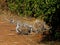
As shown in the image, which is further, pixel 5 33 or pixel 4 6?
pixel 4 6

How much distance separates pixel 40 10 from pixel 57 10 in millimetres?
513

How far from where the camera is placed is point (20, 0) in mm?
8320

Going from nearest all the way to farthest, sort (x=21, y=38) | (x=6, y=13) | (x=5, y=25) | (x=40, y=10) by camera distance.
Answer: (x=40, y=10), (x=21, y=38), (x=5, y=25), (x=6, y=13)

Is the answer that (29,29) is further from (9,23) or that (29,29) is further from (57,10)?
(57,10)

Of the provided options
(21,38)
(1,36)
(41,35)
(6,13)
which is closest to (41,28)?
(41,35)

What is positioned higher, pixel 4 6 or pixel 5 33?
pixel 4 6

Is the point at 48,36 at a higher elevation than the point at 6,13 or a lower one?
lower

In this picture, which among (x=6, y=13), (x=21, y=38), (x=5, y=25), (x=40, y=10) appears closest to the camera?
(x=40, y=10)

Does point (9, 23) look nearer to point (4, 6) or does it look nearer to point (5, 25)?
point (5, 25)

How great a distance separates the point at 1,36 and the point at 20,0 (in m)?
1.67

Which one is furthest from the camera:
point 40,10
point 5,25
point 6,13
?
point 6,13

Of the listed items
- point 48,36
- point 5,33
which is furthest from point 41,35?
point 5,33

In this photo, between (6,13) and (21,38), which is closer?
(21,38)

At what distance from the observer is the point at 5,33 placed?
24.5 feet
